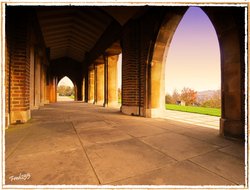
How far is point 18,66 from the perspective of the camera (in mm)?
3912

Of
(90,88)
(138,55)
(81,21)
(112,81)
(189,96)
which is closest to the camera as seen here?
(138,55)

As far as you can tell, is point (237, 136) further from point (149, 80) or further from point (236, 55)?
point (149, 80)

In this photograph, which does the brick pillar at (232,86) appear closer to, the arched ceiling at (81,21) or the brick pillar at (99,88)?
the arched ceiling at (81,21)

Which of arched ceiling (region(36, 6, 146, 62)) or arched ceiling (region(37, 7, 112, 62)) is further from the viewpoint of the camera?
arched ceiling (region(37, 7, 112, 62))

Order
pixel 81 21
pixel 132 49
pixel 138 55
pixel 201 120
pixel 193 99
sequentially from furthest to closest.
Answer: pixel 193 99, pixel 81 21, pixel 132 49, pixel 138 55, pixel 201 120

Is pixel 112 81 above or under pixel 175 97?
above

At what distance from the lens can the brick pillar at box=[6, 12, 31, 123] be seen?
3.77 m

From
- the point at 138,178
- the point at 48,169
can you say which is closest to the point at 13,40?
the point at 48,169

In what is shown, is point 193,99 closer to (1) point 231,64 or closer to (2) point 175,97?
(2) point 175,97

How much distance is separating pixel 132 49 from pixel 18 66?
13.7ft

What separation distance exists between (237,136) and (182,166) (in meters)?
1.71

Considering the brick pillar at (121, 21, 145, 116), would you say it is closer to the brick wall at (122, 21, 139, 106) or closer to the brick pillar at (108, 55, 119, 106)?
the brick wall at (122, 21, 139, 106)

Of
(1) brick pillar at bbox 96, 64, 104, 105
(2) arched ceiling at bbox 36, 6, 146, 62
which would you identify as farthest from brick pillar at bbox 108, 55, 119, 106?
(1) brick pillar at bbox 96, 64, 104, 105

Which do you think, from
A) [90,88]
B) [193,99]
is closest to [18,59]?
[90,88]
